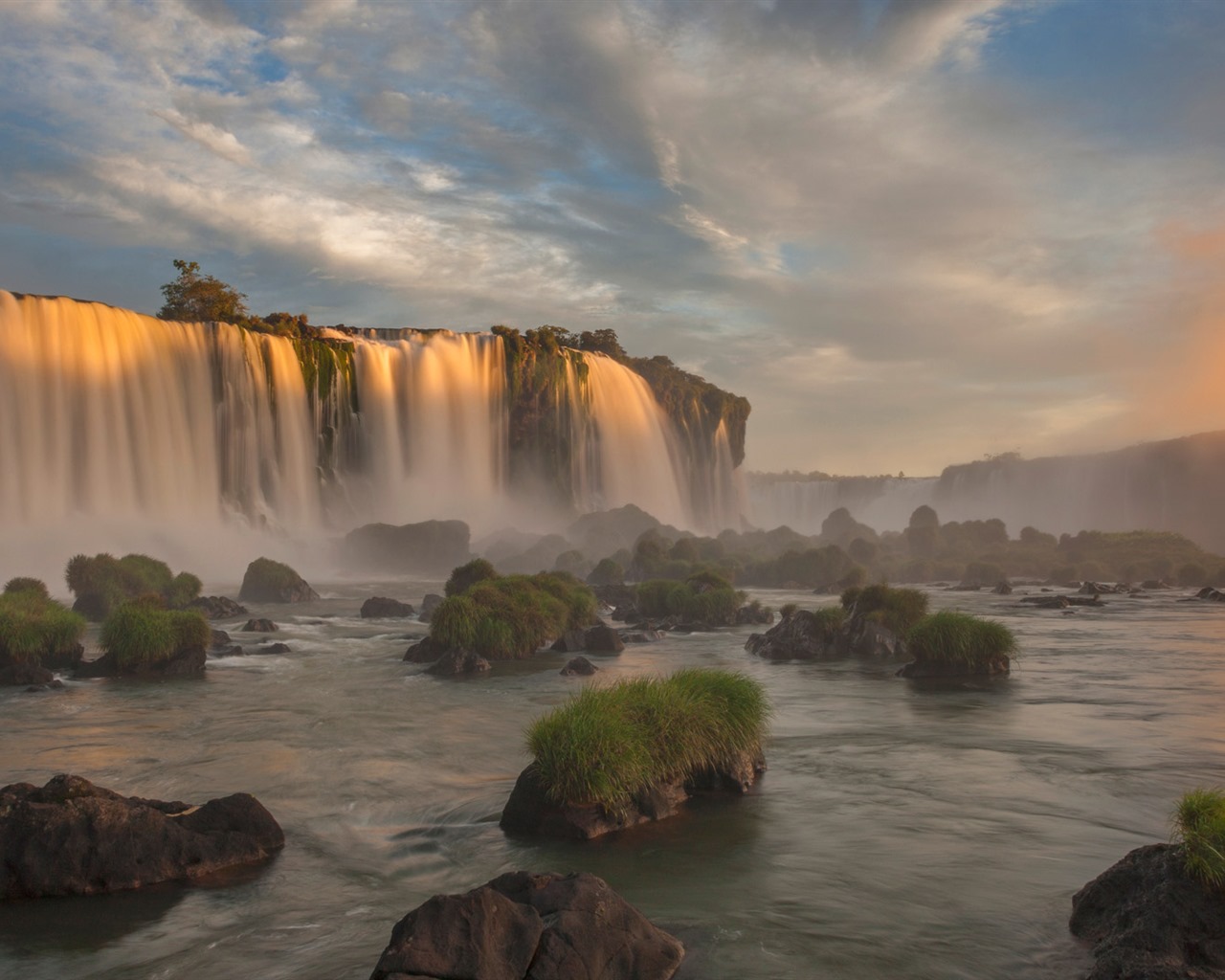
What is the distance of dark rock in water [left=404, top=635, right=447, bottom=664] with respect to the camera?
2198cm

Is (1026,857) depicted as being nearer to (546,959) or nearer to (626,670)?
(546,959)

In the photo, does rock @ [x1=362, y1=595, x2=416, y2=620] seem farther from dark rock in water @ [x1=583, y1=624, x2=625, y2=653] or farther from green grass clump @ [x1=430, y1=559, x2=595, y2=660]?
dark rock in water @ [x1=583, y1=624, x2=625, y2=653]

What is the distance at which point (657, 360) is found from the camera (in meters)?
110

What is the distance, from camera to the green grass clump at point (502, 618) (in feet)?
73.4

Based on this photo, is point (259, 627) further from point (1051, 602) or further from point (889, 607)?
point (1051, 602)

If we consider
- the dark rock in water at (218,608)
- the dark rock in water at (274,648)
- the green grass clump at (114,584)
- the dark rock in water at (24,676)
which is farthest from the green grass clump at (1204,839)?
the dark rock in water at (218,608)

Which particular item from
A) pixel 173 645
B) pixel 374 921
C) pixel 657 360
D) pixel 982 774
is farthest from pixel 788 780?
pixel 657 360

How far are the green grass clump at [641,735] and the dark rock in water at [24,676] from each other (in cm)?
1233

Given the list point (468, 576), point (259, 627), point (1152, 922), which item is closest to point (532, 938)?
point (1152, 922)

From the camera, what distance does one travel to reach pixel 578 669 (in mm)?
19797

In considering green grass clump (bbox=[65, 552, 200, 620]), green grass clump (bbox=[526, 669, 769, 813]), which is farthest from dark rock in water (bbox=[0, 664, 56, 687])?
green grass clump (bbox=[526, 669, 769, 813])

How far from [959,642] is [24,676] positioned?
18.9 meters

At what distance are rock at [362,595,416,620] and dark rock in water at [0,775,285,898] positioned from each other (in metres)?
23.3

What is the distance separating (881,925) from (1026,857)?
91.4 inches
